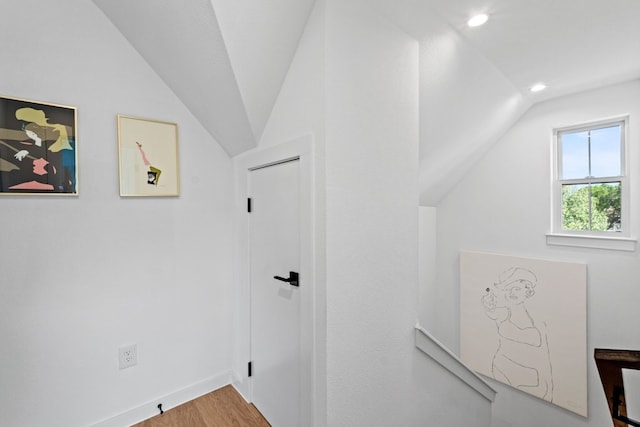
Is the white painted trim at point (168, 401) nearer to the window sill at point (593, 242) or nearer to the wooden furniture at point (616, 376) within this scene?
the wooden furniture at point (616, 376)

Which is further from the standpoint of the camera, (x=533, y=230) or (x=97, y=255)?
(x=533, y=230)

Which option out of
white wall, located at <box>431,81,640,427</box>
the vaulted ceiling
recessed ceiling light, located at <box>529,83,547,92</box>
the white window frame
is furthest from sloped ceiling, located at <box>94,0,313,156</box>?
the white window frame

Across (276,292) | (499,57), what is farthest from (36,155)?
(499,57)

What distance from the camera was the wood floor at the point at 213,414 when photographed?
68.8 inches

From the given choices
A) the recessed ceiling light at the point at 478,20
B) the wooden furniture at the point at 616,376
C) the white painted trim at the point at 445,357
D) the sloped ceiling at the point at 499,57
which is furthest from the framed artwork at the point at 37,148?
the wooden furniture at the point at 616,376

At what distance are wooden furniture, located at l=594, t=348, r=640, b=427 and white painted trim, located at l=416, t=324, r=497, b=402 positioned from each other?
691mm

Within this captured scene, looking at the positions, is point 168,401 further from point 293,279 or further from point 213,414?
point 293,279

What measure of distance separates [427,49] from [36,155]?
2205 millimetres

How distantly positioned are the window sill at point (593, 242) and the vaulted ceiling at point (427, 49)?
1.30 meters

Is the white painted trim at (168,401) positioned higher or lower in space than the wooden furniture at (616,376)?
lower

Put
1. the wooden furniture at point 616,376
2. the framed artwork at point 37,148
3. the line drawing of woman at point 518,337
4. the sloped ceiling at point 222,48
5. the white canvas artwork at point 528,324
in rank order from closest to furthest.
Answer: the wooden furniture at point 616,376 < the sloped ceiling at point 222,48 < the framed artwork at point 37,148 < the white canvas artwork at point 528,324 < the line drawing of woman at point 518,337

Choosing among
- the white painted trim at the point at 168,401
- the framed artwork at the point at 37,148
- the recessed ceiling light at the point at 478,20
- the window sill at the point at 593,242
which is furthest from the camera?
the window sill at the point at 593,242

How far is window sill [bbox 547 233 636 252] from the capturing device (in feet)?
7.43

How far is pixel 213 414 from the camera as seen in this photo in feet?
6.00
